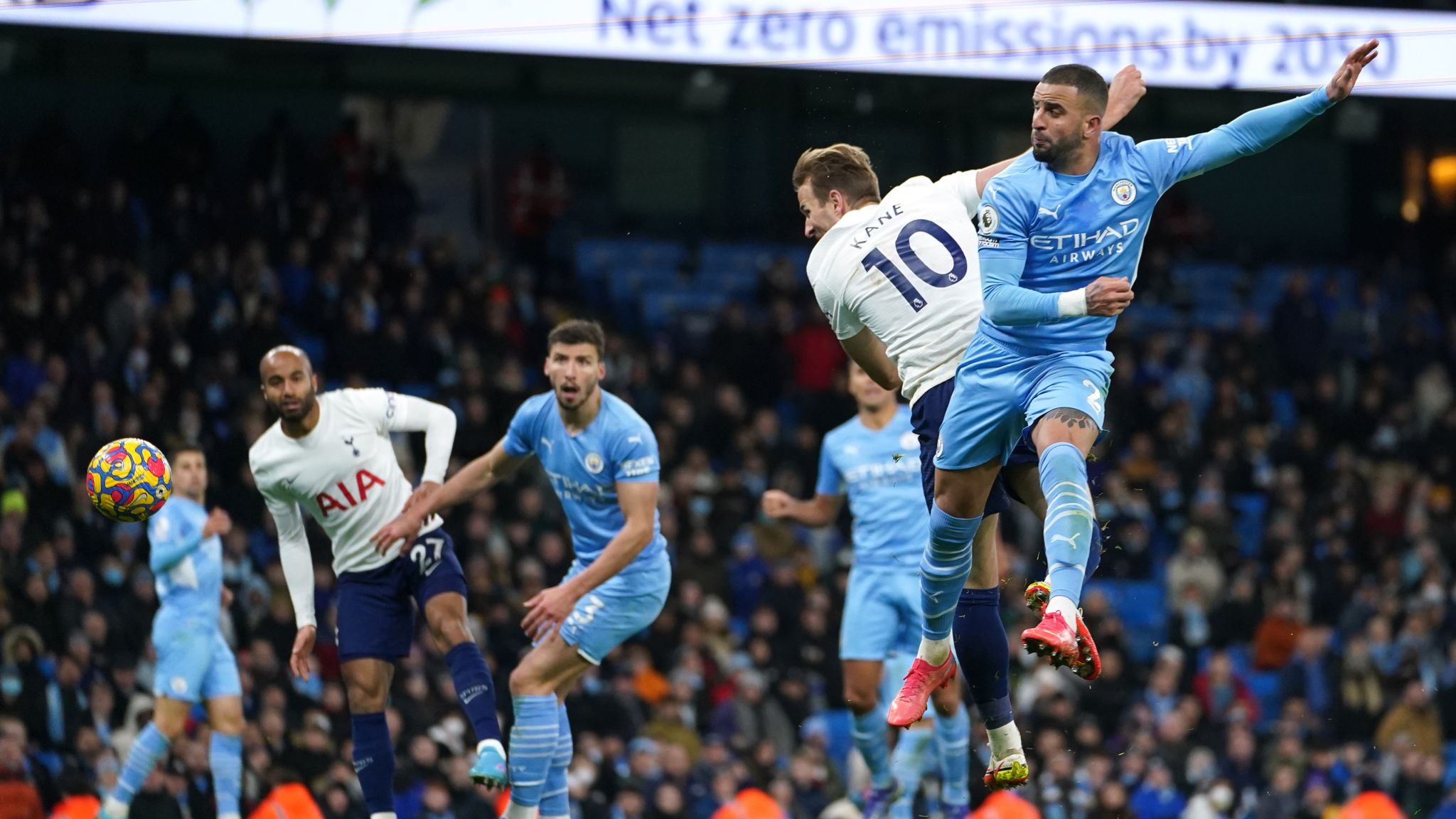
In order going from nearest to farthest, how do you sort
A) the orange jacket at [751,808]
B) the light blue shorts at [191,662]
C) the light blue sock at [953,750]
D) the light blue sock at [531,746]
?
the light blue sock at [531,746] → the light blue sock at [953,750] → the light blue shorts at [191,662] → the orange jacket at [751,808]

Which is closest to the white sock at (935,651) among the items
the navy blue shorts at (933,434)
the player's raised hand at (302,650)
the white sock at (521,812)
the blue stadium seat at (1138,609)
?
the navy blue shorts at (933,434)

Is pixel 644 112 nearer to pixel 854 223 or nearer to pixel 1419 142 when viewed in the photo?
pixel 1419 142

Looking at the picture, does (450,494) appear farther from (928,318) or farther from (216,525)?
(928,318)

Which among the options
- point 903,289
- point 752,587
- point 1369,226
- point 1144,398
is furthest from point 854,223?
point 1369,226

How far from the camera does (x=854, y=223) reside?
866 centimetres

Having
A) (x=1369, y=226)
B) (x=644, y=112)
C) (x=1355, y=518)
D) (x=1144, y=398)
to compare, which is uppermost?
(x=644, y=112)

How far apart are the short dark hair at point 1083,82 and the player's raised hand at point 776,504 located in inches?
173

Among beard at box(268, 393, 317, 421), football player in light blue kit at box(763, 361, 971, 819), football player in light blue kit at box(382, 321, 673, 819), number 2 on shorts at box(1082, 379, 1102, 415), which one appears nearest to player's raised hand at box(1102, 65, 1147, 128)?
number 2 on shorts at box(1082, 379, 1102, 415)

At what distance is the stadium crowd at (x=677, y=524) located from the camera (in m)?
14.4

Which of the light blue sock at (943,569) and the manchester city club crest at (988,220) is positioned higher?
the manchester city club crest at (988,220)

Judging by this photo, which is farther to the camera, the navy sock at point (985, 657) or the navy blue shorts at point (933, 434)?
the navy sock at point (985, 657)

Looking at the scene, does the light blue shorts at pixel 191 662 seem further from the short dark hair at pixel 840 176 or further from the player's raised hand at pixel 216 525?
the short dark hair at pixel 840 176

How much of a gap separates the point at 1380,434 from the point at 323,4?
13.0m

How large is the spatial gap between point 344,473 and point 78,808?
4070 mm
